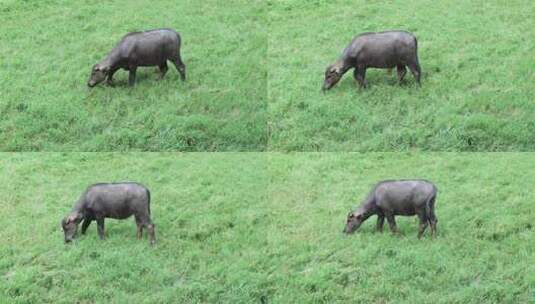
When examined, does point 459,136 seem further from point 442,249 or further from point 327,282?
point 327,282

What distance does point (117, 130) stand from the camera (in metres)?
20.2

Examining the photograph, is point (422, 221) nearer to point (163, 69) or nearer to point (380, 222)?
point (380, 222)

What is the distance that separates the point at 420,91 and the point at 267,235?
4484mm

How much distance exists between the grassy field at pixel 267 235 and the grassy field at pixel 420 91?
104cm

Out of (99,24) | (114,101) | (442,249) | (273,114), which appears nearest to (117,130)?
(114,101)

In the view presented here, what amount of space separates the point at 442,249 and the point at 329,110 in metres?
3.86

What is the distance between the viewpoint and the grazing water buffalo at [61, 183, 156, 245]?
19.2 m

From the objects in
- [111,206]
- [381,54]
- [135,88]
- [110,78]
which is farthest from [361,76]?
[111,206]

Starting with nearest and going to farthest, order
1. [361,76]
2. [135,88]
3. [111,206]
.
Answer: [111,206] < [135,88] < [361,76]

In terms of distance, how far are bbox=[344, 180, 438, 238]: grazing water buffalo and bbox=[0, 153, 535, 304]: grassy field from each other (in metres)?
0.40

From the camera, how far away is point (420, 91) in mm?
20703

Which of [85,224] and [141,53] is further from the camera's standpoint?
[141,53]

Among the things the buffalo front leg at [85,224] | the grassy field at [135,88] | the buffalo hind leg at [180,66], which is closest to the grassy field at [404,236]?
the grassy field at [135,88]

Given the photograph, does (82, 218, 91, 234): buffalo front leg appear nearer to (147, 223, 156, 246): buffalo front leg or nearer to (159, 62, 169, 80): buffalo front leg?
(147, 223, 156, 246): buffalo front leg
